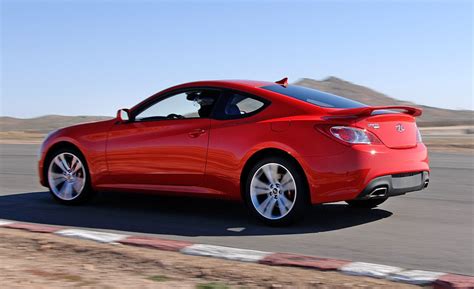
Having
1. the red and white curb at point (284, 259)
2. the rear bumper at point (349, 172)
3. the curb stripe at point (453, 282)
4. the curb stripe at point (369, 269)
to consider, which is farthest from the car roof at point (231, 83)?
the curb stripe at point (453, 282)

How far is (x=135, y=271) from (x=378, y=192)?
2.63m

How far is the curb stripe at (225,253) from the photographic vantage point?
17.8 ft

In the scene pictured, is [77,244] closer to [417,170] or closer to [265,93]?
[265,93]

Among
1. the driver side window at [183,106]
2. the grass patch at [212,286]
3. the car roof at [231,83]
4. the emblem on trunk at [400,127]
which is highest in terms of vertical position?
the car roof at [231,83]

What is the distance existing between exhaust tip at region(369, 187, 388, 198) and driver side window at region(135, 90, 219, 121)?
6.44 feet

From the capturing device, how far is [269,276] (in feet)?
15.8

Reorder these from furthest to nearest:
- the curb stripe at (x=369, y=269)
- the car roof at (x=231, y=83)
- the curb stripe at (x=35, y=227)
→ 1. the car roof at (x=231, y=83)
2. the curb stripe at (x=35, y=227)
3. the curb stripe at (x=369, y=269)

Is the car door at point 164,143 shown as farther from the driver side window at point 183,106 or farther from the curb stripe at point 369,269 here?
the curb stripe at point 369,269

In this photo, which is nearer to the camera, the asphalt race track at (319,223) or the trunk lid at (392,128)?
the asphalt race track at (319,223)

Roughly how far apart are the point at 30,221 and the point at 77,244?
1791 mm

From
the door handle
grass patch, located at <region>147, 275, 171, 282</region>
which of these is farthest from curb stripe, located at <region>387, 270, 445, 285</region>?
the door handle

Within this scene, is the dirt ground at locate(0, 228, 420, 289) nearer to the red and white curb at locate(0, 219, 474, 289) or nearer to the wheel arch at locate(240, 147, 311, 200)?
the red and white curb at locate(0, 219, 474, 289)

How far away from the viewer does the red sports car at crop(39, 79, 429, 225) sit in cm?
649

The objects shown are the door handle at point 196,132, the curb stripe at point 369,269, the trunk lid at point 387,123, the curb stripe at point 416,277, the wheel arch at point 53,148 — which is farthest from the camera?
the wheel arch at point 53,148
